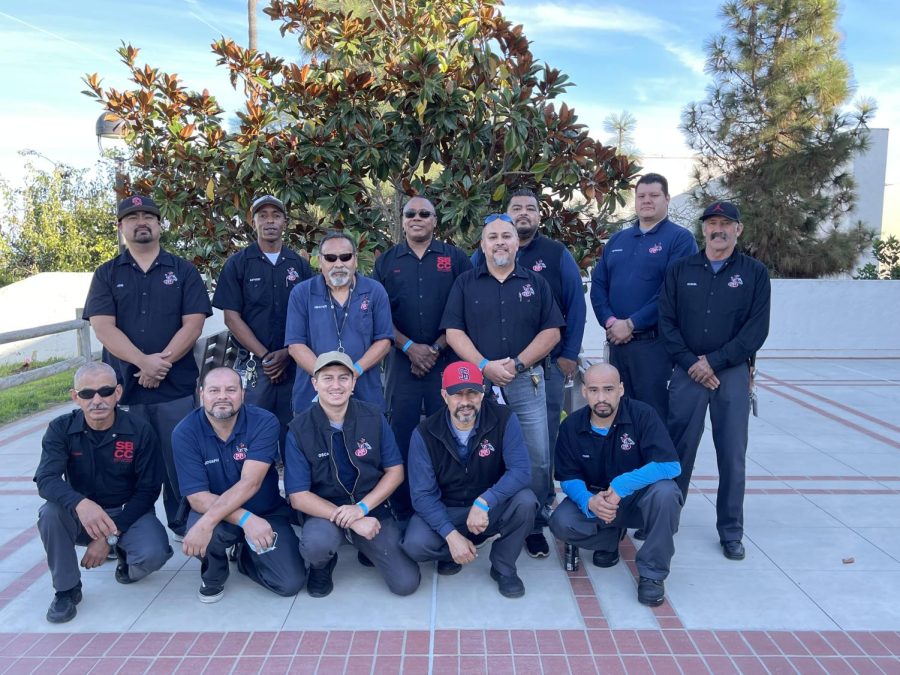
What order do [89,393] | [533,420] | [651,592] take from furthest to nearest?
[533,420] < [89,393] < [651,592]

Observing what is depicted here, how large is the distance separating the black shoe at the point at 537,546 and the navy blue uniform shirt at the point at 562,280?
3.52 feet

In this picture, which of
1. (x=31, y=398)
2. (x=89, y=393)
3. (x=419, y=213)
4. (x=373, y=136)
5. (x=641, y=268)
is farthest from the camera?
(x=31, y=398)

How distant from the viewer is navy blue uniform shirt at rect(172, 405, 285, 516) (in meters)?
3.61

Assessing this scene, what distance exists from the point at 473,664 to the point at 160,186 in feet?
13.3

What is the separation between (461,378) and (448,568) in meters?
1.02

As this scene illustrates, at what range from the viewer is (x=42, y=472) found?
3479mm

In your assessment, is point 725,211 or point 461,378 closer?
point 461,378

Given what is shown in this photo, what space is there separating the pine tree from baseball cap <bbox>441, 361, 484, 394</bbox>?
32.6 ft

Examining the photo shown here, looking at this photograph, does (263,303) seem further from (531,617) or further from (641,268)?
(531,617)

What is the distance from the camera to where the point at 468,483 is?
3.76 metres

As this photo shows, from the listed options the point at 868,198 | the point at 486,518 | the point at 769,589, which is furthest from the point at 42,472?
the point at 868,198

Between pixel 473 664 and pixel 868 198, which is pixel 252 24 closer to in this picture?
pixel 473 664

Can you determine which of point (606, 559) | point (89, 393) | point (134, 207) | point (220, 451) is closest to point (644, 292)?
point (606, 559)

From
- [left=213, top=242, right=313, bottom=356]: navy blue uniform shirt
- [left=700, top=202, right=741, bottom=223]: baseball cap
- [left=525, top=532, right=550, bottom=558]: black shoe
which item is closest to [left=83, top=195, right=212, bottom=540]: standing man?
[left=213, top=242, right=313, bottom=356]: navy blue uniform shirt
